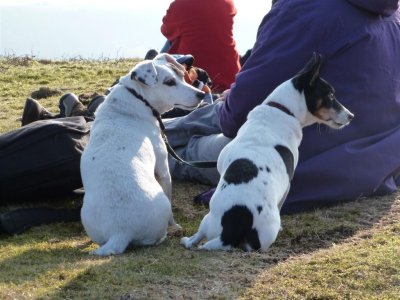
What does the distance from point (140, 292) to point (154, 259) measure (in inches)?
27.2

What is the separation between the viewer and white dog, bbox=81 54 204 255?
506 centimetres

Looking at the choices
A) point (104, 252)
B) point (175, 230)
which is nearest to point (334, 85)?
point (175, 230)

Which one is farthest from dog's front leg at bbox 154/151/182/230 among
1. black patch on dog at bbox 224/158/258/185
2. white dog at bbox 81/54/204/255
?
black patch on dog at bbox 224/158/258/185

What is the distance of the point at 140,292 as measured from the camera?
13.5 feet

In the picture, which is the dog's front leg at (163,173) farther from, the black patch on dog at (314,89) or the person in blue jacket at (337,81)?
the black patch on dog at (314,89)

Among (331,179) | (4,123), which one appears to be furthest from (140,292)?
(4,123)

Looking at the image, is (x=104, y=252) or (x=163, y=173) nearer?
(x=104, y=252)

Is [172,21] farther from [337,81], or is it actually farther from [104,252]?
[104,252]

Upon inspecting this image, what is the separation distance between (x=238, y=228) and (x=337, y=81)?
6.47ft

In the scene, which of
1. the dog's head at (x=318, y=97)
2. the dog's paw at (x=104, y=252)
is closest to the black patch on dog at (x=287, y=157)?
the dog's head at (x=318, y=97)

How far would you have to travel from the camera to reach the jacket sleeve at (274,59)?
6188mm

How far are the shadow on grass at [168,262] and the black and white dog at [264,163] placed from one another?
0.16m

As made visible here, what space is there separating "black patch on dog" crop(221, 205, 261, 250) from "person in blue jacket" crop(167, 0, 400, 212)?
1.30 meters

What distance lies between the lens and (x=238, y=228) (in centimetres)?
492
